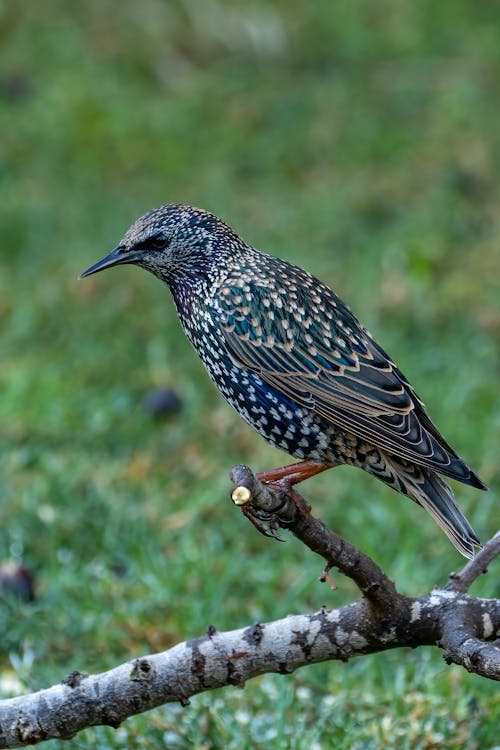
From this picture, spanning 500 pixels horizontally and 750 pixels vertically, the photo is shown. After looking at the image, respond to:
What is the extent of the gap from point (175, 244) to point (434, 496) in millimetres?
1057

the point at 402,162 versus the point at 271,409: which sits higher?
the point at 402,162

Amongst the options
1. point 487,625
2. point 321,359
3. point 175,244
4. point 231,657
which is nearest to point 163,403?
point 175,244

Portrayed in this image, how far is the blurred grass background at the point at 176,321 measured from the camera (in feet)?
13.6

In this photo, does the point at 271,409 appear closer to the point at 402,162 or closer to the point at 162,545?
the point at 162,545

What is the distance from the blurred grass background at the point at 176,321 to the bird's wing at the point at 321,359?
0.95m

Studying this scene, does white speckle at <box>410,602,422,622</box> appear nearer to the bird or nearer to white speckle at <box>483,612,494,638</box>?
white speckle at <box>483,612,494,638</box>

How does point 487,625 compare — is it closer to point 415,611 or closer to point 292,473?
point 415,611

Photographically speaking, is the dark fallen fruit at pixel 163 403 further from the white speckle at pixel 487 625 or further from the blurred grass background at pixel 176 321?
the white speckle at pixel 487 625

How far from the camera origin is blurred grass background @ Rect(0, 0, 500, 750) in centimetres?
416

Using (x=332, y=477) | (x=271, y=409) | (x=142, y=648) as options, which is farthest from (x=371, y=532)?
(x=271, y=409)

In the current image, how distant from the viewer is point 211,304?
139 inches

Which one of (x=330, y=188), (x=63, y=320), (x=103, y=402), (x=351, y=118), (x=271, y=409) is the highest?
(x=351, y=118)

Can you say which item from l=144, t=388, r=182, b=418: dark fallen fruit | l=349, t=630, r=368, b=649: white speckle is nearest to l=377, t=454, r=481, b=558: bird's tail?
l=349, t=630, r=368, b=649: white speckle

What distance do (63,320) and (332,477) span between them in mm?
2133
